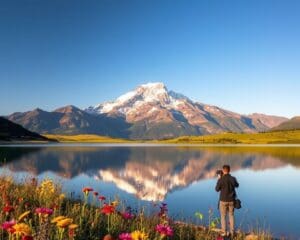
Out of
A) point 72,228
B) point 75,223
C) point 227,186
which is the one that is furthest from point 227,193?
point 72,228

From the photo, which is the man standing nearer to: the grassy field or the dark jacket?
the dark jacket

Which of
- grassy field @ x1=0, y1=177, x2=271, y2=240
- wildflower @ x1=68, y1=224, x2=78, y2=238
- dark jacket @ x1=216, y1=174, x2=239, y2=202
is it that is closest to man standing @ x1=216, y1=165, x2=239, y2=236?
dark jacket @ x1=216, y1=174, x2=239, y2=202

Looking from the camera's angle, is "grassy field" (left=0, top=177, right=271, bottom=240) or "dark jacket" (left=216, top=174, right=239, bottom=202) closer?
"grassy field" (left=0, top=177, right=271, bottom=240)

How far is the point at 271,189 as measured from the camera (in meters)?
40.9

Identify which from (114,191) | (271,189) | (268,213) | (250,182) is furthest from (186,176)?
(268,213)

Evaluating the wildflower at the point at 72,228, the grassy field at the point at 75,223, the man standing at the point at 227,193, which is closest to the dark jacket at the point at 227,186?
the man standing at the point at 227,193

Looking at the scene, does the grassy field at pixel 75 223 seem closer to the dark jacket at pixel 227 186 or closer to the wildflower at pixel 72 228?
the wildflower at pixel 72 228

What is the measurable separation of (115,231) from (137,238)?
546 cm

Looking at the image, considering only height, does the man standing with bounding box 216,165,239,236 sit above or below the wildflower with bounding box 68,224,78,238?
below

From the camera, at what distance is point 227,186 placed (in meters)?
15.8

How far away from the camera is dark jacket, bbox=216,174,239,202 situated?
1580 cm

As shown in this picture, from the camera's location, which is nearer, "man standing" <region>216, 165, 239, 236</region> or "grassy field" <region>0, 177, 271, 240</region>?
"grassy field" <region>0, 177, 271, 240</region>

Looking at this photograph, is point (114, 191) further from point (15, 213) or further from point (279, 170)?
point (279, 170)

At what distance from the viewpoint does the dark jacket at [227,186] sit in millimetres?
15797
